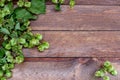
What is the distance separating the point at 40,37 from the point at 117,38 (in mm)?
348

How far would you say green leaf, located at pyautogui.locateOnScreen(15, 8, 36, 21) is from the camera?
57.1 inches

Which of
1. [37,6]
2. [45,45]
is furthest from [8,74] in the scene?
[37,6]

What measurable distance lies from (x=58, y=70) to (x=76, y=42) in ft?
0.48

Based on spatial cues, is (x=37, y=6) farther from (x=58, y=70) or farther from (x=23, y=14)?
(x=58, y=70)

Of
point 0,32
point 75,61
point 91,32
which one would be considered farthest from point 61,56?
point 0,32

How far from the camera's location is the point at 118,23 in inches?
60.1

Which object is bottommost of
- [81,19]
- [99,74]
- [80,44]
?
[99,74]

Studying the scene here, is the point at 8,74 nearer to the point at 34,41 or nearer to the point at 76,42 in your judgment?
the point at 34,41

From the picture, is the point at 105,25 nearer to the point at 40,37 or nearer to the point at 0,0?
the point at 40,37

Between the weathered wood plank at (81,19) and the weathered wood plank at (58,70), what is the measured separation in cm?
15

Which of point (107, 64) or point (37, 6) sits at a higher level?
point (37, 6)

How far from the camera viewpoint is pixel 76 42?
4.90ft

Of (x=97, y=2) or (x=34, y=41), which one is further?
(x=97, y=2)

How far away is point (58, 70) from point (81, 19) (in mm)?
250
